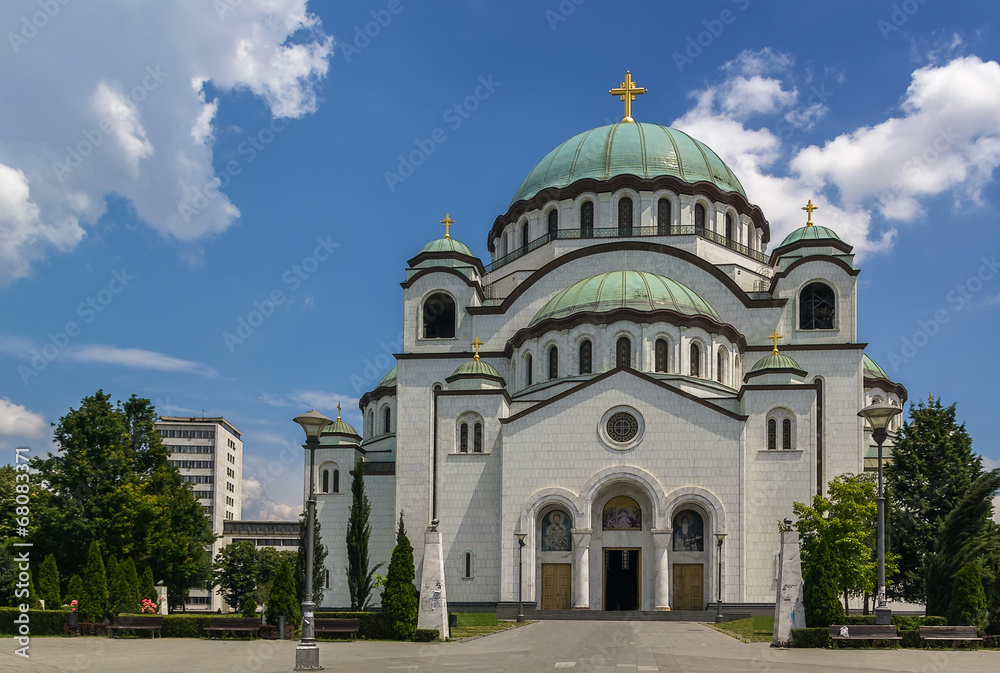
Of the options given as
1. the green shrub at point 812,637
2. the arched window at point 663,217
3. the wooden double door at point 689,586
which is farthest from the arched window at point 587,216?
the green shrub at point 812,637

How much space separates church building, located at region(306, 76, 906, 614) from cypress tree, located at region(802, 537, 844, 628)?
12943 mm

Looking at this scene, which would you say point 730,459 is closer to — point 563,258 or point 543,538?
point 543,538

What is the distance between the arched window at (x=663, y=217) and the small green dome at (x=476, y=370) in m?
10.6

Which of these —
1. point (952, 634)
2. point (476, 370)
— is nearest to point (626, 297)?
point (476, 370)

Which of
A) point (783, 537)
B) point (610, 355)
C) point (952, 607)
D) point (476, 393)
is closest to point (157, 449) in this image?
point (476, 393)

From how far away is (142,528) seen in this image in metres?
34.6

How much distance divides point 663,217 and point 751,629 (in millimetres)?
21512

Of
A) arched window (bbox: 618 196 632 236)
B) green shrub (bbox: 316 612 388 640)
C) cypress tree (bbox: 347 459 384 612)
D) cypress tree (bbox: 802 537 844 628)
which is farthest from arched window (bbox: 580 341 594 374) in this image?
cypress tree (bbox: 802 537 844 628)

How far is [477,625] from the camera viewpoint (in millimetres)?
31109

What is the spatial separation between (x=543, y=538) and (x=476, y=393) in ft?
19.0

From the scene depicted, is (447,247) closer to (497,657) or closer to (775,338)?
(775,338)

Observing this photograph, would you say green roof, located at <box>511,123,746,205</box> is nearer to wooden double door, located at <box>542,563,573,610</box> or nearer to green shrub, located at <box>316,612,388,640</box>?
wooden double door, located at <box>542,563,573,610</box>

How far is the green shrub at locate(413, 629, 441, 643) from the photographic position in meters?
24.2

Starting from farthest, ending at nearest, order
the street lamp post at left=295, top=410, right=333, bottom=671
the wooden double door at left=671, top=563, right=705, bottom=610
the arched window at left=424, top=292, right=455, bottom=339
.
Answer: the arched window at left=424, top=292, right=455, bottom=339 → the wooden double door at left=671, top=563, right=705, bottom=610 → the street lamp post at left=295, top=410, right=333, bottom=671
